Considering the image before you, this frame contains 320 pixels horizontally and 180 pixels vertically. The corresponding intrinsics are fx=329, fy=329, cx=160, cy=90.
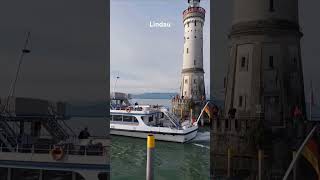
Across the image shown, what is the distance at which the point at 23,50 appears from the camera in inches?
159

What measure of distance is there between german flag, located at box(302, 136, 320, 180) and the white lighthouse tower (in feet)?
5.24

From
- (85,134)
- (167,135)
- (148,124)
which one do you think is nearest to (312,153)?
(85,134)

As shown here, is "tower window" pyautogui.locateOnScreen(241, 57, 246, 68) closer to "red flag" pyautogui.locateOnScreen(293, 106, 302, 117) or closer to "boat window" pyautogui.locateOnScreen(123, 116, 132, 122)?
"red flag" pyautogui.locateOnScreen(293, 106, 302, 117)

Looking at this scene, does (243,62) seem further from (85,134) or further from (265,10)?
(85,134)

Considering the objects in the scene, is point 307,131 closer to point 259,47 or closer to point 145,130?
point 259,47

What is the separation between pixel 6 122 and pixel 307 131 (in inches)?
158

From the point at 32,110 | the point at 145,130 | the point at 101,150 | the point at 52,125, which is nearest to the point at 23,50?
the point at 32,110

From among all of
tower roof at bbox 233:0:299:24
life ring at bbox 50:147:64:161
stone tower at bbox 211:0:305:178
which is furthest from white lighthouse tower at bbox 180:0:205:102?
life ring at bbox 50:147:64:161

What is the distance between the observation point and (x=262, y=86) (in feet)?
16.4

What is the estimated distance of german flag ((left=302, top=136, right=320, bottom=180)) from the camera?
3.82 meters

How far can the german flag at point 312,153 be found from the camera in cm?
382

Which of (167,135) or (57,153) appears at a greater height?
(57,153)

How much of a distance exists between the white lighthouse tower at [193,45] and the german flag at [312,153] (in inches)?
62.9

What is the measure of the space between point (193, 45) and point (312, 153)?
2256mm
